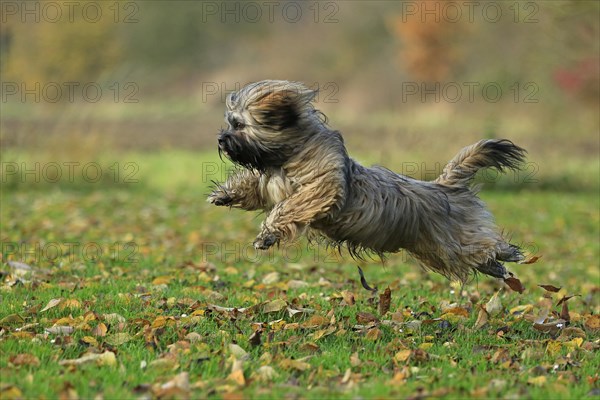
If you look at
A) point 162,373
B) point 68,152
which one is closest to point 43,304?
point 162,373

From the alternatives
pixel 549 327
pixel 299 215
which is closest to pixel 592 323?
pixel 549 327

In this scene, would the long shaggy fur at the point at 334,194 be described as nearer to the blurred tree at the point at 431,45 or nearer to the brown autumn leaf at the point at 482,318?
the brown autumn leaf at the point at 482,318

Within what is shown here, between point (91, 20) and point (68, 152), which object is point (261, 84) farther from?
point (91, 20)

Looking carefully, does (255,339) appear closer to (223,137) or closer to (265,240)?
(265,240)

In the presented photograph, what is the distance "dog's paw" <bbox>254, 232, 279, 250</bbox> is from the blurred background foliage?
13.3m

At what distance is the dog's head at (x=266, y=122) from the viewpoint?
6.15m

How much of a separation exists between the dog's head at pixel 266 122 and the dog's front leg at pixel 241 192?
380mm

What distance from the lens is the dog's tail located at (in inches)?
281

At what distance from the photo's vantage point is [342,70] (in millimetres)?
52438

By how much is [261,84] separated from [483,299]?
332 centimetres

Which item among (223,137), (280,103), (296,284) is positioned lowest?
(296,284)

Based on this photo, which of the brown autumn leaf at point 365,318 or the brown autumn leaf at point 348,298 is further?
the brown autumn leaf at point 348,298

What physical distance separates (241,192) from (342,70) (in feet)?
152

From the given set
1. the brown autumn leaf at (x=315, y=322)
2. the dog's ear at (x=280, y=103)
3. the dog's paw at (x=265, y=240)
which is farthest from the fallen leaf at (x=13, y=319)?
the dog's ear at (x=280, y=103)
